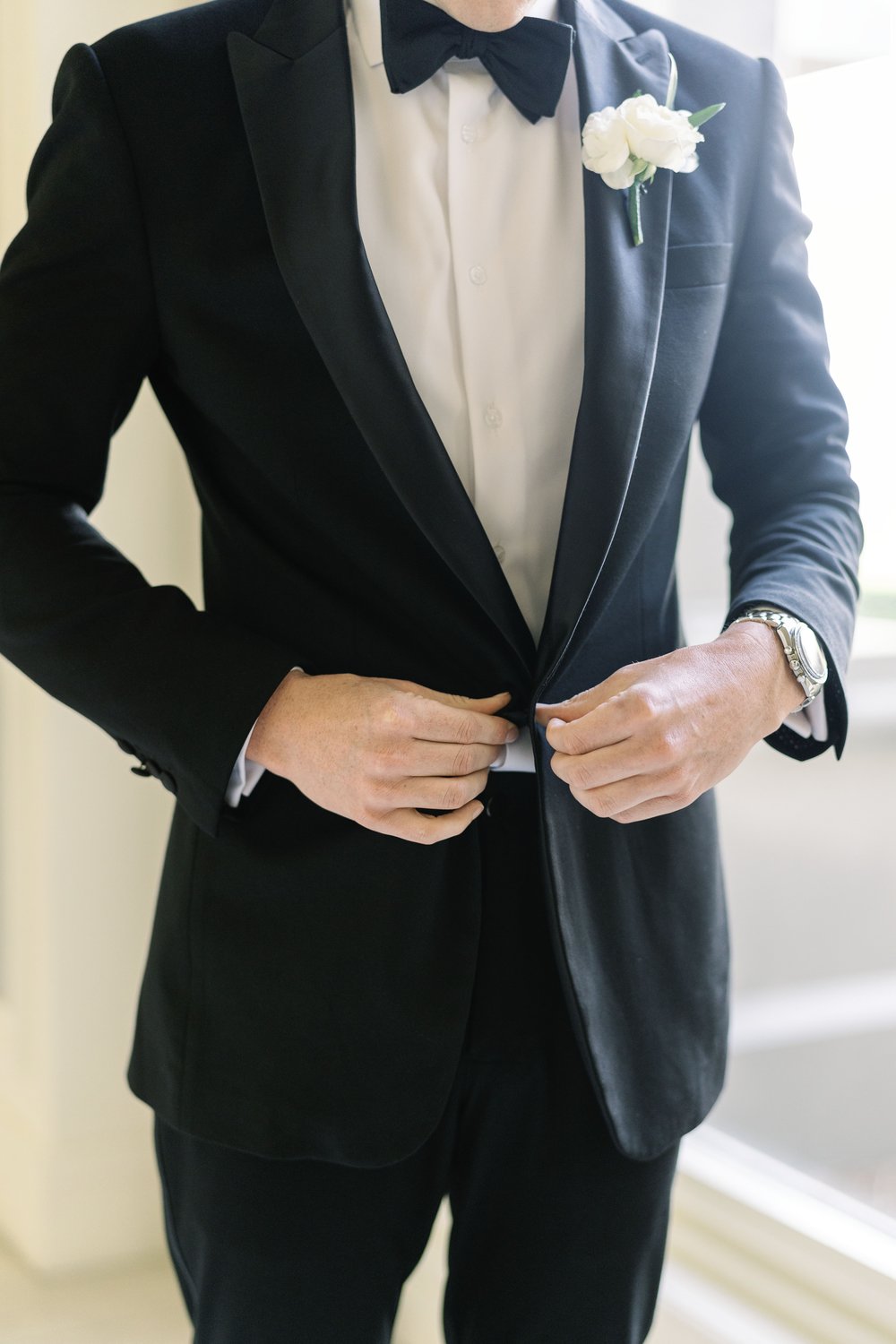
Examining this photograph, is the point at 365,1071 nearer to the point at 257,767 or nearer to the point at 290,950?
the point at 290,950

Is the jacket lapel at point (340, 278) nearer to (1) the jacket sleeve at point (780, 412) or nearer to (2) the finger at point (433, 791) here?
(2) the finger at point (433, 791)

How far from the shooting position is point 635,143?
110cm

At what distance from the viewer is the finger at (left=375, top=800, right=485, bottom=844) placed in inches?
41.4

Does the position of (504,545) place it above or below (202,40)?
below

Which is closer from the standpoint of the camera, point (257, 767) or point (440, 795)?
point (440, 795)

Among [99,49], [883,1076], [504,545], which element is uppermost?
[99,49]

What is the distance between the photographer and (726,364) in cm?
131

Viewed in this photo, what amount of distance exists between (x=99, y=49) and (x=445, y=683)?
0.63 metres

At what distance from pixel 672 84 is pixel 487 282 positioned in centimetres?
27

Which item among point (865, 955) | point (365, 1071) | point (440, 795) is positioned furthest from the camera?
point (865, 955)

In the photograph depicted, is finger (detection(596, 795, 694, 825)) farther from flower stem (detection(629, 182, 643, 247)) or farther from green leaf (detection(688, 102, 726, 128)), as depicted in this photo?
green leaf (detection(688, 102, 726, 128))

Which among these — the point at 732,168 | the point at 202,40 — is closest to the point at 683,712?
the point at 732,168

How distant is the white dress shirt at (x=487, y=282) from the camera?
3.82ft

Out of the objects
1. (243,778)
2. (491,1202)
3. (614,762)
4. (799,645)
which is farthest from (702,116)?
(491,1202)
